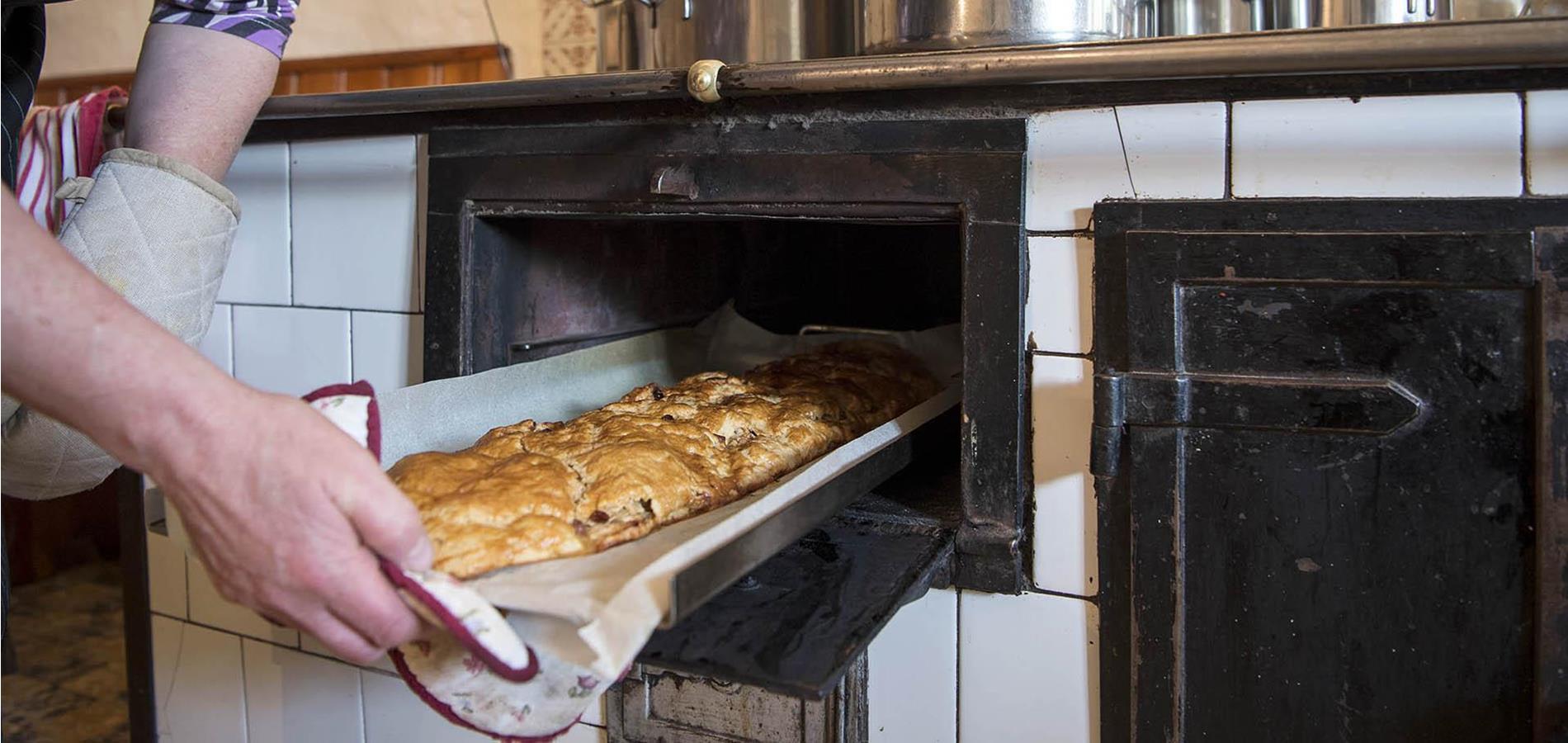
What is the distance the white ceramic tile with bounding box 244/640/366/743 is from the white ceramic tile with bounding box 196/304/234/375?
435mm

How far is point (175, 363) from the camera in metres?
0.67

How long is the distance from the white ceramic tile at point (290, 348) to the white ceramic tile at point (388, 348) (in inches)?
1.1

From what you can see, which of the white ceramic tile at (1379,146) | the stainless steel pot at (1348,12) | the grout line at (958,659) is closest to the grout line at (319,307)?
the grout line at (958,659)

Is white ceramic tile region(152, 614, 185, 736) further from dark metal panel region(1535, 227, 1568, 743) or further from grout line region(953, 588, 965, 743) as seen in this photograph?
dark metal panel region(1535, 227, 1568, 743)

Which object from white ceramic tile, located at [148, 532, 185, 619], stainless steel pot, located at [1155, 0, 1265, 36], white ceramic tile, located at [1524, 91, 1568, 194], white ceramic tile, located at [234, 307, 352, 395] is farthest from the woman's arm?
stainless steel pot, located at [1155, 0, 1265, 36]

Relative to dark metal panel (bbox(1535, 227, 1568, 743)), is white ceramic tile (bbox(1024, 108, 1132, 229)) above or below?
above

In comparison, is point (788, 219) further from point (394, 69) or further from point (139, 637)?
point (394, 69)

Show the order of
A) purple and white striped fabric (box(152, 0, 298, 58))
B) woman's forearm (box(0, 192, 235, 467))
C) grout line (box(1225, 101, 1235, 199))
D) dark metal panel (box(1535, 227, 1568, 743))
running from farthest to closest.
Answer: purple and white striped fabric (box(152, 0, 298, 58)) → grout line (box(1225, 101, 1235, 199)) → dark metal panel (box(1535, 227, 1568, 743)) → woman's forearm (box(0, 192, 235, 467))

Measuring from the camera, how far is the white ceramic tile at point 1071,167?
104 centimetres

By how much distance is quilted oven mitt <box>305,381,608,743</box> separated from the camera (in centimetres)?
70

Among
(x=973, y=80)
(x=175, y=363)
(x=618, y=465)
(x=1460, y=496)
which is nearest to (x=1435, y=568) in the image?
(x=1460, y=496)

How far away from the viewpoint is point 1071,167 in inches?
41.5

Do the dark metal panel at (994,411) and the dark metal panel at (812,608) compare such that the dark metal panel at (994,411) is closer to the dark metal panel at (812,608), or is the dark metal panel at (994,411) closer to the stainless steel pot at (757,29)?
the dark metal panel at (812,608)

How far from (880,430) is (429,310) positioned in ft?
2.07
